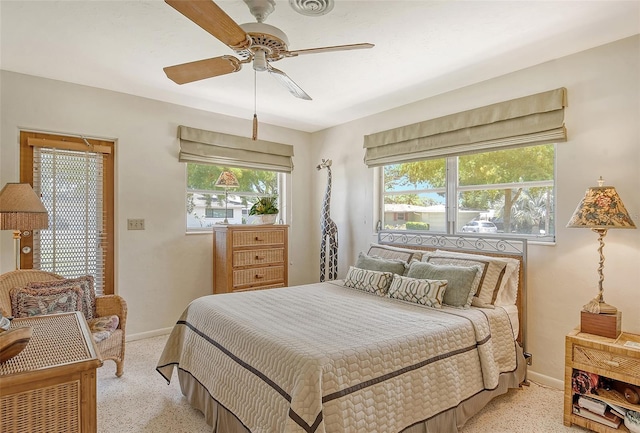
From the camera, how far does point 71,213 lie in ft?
10.8

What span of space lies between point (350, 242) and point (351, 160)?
106cm

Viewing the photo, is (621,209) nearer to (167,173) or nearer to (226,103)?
(226,103)

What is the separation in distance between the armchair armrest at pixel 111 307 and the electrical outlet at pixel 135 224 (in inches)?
37.2

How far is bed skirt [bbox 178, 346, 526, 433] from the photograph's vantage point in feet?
6.00

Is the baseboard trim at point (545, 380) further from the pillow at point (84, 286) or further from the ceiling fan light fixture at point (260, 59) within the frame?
the pillow at point (84, 286)

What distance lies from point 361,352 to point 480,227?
2.09 metres

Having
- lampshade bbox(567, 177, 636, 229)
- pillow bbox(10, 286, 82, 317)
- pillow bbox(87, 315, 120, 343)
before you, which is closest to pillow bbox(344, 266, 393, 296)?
lampshade bbox(567, 177, 636, 229)

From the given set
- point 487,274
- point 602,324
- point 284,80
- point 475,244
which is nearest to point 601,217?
point 602,324

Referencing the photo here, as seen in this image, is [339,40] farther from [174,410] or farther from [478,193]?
[174,410]

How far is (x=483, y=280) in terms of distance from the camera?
2590 millimetres

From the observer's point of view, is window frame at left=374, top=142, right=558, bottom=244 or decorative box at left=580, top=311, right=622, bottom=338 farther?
window frame at left=374, top=142, right=558, bottom=244

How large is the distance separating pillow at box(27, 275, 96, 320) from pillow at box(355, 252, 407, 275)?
7.47ft

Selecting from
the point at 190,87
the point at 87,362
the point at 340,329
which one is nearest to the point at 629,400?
the point at 340,329

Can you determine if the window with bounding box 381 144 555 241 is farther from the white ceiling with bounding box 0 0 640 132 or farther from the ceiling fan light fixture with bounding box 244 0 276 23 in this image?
the ceiling fan light fixture with bounding box 244 0 276 23
